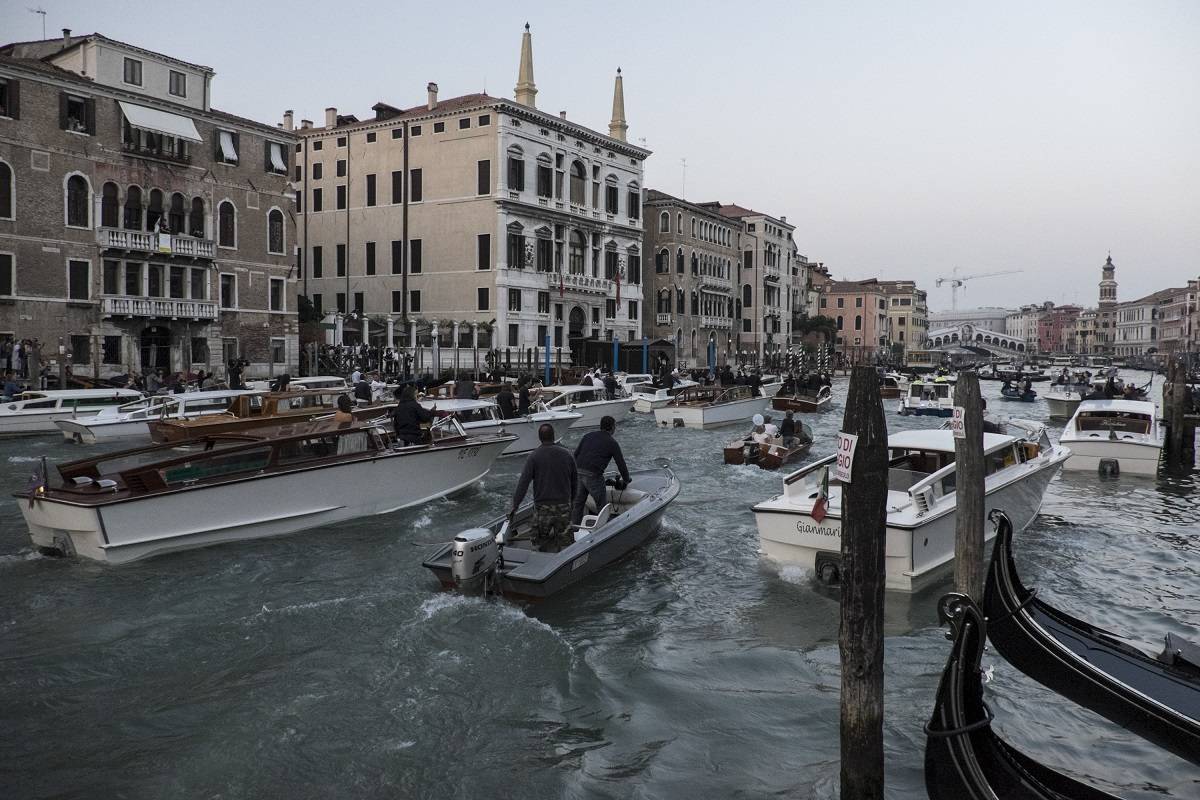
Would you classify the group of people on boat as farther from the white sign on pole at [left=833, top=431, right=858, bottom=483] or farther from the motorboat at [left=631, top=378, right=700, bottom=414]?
the motorboat at [left=631, top=378, right=700, bottom=414]

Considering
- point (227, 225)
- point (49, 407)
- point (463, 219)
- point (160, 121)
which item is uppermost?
point (160, 121)

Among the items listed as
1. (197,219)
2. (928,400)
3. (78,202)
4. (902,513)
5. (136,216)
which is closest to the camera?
(902,513)

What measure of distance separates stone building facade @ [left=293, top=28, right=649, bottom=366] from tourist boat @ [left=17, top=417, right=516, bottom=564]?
28.1 meters

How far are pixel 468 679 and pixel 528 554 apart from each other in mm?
1619

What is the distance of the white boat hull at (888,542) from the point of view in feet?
27.8

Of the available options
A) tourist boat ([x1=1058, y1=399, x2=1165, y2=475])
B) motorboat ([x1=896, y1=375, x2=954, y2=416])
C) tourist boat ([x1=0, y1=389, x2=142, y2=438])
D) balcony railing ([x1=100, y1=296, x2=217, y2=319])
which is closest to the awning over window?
balcony railing ([x1=100, y1=296, x2=217, y2=319])

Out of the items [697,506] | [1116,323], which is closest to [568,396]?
[697,506]

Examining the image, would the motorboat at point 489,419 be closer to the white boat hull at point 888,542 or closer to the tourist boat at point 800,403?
the white boat hull at point 888,542

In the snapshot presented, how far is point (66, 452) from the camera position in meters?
18.0

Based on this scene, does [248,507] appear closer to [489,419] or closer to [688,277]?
[489,419]

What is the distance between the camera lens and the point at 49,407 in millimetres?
20750

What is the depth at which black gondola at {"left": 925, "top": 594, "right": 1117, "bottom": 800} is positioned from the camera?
14.0 feet

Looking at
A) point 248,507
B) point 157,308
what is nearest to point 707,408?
point 248,507

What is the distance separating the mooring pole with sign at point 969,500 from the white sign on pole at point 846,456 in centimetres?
284
